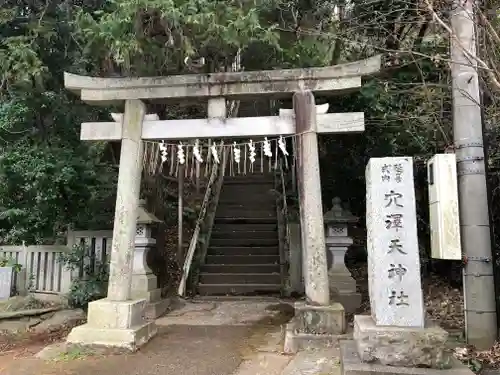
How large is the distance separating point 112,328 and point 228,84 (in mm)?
4061

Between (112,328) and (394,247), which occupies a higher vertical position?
(394,247)

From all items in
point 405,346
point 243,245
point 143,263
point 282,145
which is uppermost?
point 282,145

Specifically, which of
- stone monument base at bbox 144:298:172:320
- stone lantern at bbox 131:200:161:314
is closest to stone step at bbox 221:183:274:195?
stone lantern at bbox 131:200:161:314

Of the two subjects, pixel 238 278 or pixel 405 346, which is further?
pixel 238 278

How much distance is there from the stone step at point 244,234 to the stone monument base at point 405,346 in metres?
8.20

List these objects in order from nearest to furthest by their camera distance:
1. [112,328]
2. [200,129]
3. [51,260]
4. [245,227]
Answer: [112,328] < [200,129] < [51,260] < [245,227]

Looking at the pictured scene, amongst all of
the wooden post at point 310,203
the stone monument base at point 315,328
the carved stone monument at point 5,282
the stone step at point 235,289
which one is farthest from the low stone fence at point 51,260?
the stone monument base at point 315,328

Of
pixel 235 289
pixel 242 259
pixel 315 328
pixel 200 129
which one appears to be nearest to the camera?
pixel 315 328

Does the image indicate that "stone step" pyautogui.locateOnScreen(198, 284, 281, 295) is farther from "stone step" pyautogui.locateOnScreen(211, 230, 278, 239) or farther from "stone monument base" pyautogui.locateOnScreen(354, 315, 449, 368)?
"stone monument base" pyautogui.locateOnScreen(354, 315, 449, 368)

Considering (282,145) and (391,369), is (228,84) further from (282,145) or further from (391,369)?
(391,369)

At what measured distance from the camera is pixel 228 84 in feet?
23.1

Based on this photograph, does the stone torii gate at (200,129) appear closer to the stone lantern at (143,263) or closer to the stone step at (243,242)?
the stone lantern at (143,263)

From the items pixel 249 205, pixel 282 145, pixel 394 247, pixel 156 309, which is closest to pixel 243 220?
pixel 249 205

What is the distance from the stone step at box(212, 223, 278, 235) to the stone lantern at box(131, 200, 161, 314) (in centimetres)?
408
